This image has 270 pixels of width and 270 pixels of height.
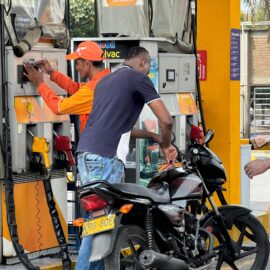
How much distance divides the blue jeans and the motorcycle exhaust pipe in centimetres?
43

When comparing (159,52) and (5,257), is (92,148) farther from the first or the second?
(159,52)

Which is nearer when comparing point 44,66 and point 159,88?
point 44,66

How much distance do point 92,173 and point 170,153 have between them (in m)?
0.74

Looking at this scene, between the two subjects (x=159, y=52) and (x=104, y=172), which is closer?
(x=104, y=172)

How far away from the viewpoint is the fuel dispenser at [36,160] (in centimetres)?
741

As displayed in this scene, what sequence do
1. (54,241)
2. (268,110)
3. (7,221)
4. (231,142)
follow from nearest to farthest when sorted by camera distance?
1. (7,221)
2. (54,241)
3. (231,142)
4. (268,110)

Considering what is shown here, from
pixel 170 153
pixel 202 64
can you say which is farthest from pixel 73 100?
pixel 202 64

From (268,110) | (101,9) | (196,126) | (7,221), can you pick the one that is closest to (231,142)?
(196,126)

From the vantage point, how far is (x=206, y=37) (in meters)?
10.1

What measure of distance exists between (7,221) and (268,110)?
85.2ft

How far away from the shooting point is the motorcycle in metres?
6.27

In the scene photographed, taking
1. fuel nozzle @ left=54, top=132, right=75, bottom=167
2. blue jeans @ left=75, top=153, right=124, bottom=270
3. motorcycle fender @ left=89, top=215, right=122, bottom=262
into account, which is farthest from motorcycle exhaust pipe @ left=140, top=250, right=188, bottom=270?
fuel nozzle @ left=54, top=132, right=75, bottom=167

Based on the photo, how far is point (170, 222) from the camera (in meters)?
6.72

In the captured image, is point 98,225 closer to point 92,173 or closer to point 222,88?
point 92,173
